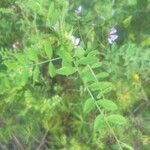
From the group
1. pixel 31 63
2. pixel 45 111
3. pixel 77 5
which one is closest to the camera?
pixel 31 63

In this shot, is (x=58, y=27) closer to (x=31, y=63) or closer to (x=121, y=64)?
(x=31, y=63)

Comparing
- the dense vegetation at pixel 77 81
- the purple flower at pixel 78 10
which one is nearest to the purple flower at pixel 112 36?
the dense vegetation at pixel 77 81

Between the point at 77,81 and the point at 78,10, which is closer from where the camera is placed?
the point at 77,81

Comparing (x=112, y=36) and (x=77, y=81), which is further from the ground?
(x=112, y=36)

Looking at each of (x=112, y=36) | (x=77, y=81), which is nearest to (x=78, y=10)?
(x=112, y=36)

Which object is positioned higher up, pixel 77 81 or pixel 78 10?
pixel 78 10

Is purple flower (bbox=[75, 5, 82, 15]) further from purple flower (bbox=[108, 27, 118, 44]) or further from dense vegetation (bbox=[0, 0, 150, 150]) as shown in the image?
purple flower (bbox=[108, 27, 118, 44])

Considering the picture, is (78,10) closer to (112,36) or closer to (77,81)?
(112,36)

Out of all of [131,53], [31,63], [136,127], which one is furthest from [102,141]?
[31,63]
